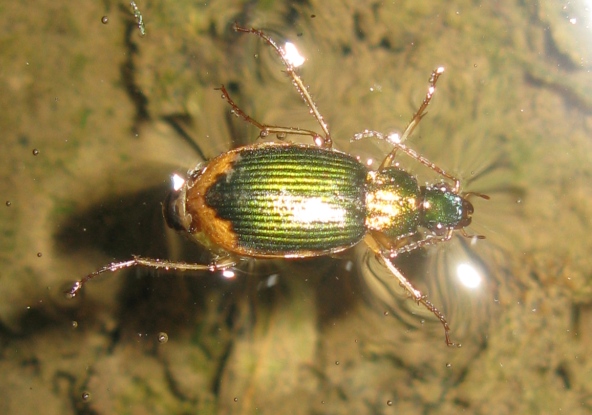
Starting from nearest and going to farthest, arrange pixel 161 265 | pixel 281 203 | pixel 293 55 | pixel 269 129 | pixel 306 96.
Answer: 1. pixel 281 203
2. pixel 161 265
3. pixel 306 96
4. pixel 269 129
5. pixel 293 55

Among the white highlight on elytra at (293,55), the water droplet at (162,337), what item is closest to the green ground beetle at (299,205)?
the white highlight on elytra at (293,55)

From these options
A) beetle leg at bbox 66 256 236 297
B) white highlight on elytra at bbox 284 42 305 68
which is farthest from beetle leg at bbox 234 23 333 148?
beetle leg at bbox 66 256 236 297

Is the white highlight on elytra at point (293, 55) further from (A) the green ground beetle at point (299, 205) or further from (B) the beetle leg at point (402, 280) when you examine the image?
(B) the beetle leg at point (402, 280)

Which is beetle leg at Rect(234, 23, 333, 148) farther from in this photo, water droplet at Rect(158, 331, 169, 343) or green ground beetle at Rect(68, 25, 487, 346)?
water droplet at Rect(158, 331, 169, 343)

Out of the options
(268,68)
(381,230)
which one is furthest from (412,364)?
(268,68)

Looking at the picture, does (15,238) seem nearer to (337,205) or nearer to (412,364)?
(337,205)

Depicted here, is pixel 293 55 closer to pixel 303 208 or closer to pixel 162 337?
pixel 303 208

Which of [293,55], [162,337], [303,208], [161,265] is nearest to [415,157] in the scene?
[303,208]
